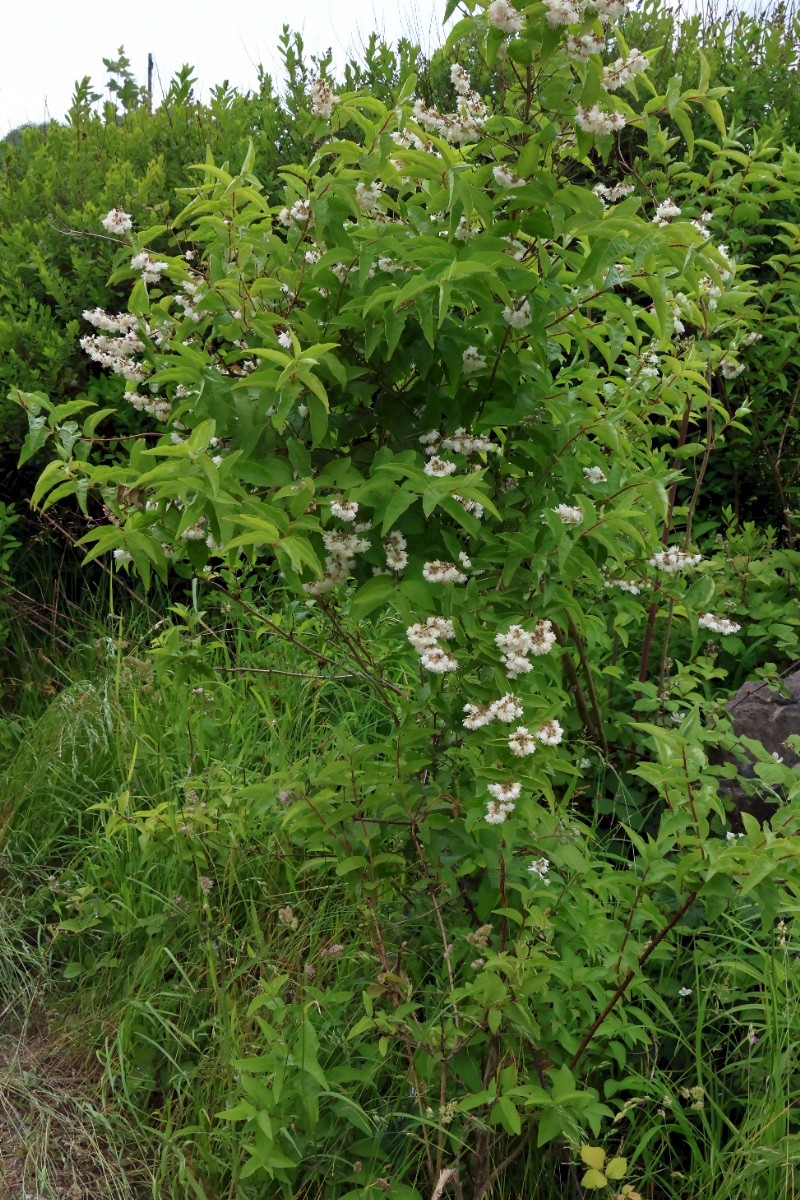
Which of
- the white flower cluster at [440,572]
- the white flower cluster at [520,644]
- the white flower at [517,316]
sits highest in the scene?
the white flower at [517,316]

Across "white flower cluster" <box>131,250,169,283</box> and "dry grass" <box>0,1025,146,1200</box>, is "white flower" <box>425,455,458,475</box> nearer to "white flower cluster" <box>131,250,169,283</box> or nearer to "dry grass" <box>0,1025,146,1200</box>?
"white flower cluster" <box>131,250,169,283</box>

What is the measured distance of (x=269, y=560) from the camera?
4.05 m

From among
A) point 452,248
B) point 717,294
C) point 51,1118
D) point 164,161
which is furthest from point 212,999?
point 164,161

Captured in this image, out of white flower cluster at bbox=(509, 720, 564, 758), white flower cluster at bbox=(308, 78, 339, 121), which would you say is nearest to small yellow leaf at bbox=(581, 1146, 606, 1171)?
white flower cluster at bbox=(509, 720, 564, 758)

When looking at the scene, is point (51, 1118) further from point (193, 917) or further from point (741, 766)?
point (741, 766)

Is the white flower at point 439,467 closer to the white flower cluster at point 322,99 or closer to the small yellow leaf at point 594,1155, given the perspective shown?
the white flower cluster at point 322,99

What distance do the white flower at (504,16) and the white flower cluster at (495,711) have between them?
3.73 ft

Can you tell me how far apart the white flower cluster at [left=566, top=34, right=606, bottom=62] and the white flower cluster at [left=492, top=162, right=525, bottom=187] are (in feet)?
0.69

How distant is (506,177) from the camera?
2.00 m

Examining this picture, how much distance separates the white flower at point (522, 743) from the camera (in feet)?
6.43

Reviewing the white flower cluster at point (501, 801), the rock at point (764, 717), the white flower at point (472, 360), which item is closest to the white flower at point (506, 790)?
the white flower cluster at point (501, 801)

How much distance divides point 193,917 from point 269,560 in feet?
4.94

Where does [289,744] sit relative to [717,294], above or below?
below

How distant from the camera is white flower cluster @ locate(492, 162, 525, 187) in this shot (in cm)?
199
